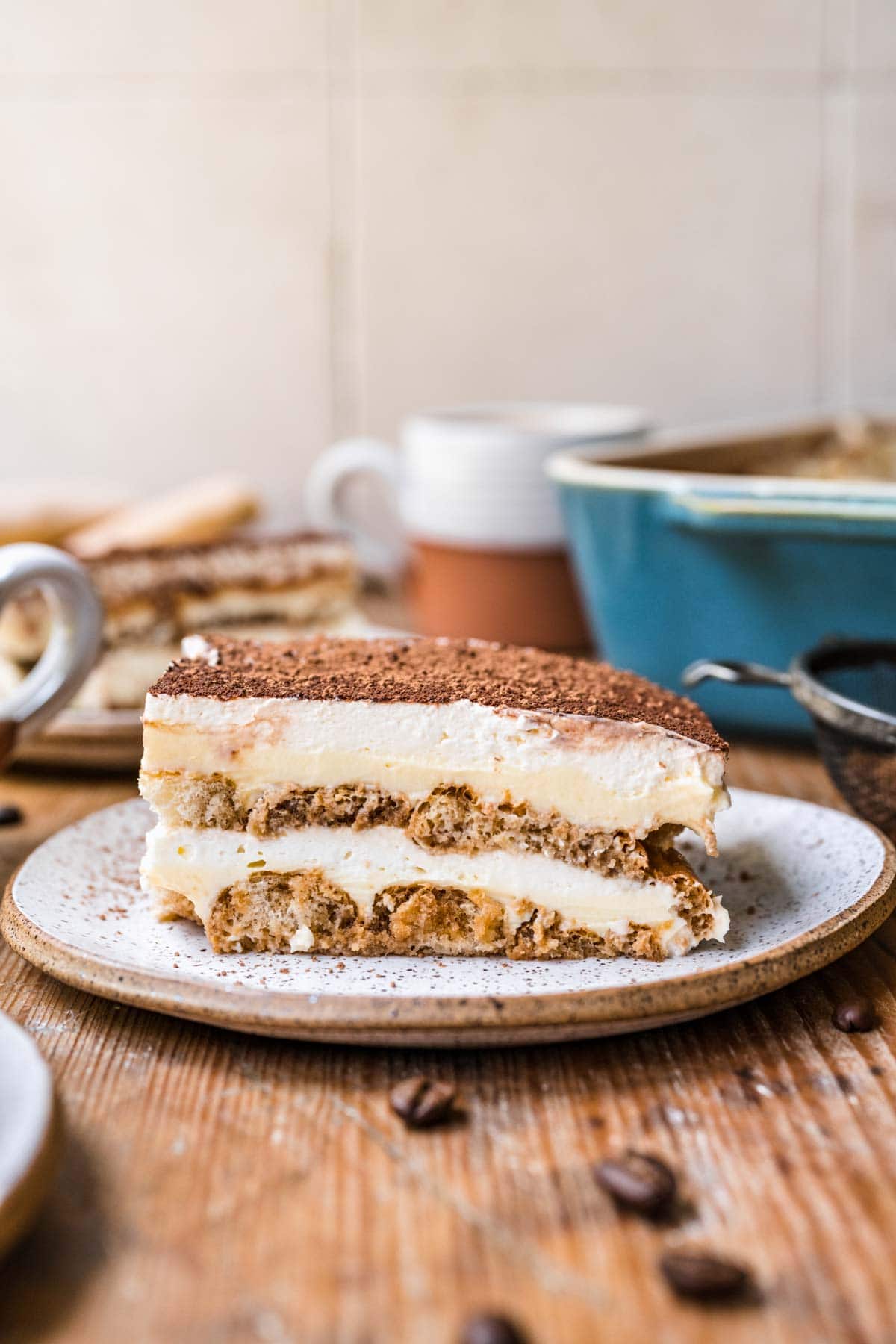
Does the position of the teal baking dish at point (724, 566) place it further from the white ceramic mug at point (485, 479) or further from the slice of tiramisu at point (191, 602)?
the slice of tiramisu at point (191, 602)

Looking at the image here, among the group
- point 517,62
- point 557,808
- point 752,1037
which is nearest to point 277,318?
point 517,62

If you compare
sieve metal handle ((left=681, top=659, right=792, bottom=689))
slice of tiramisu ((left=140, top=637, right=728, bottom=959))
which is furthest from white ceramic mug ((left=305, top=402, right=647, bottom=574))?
slice of tiramisu ((left=140, top=637, right=728, bottom=959))

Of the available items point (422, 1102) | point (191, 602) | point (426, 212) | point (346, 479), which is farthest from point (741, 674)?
point (426, 212)

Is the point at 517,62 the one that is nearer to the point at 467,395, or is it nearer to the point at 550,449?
the point at 467,395

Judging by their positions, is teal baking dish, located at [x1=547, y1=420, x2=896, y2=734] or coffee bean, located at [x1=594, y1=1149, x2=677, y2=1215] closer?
coffee bean, located at [x1=594, y1=1149, x2=677, y2=1215]

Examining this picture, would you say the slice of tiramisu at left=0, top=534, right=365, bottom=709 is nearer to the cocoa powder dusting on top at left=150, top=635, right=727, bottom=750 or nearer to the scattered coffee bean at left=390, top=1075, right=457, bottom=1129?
the cocoa powder dusting on top at left=150, top=635, right=727, bottom=750

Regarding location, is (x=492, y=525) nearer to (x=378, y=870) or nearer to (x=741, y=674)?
(x=741, y=674)
